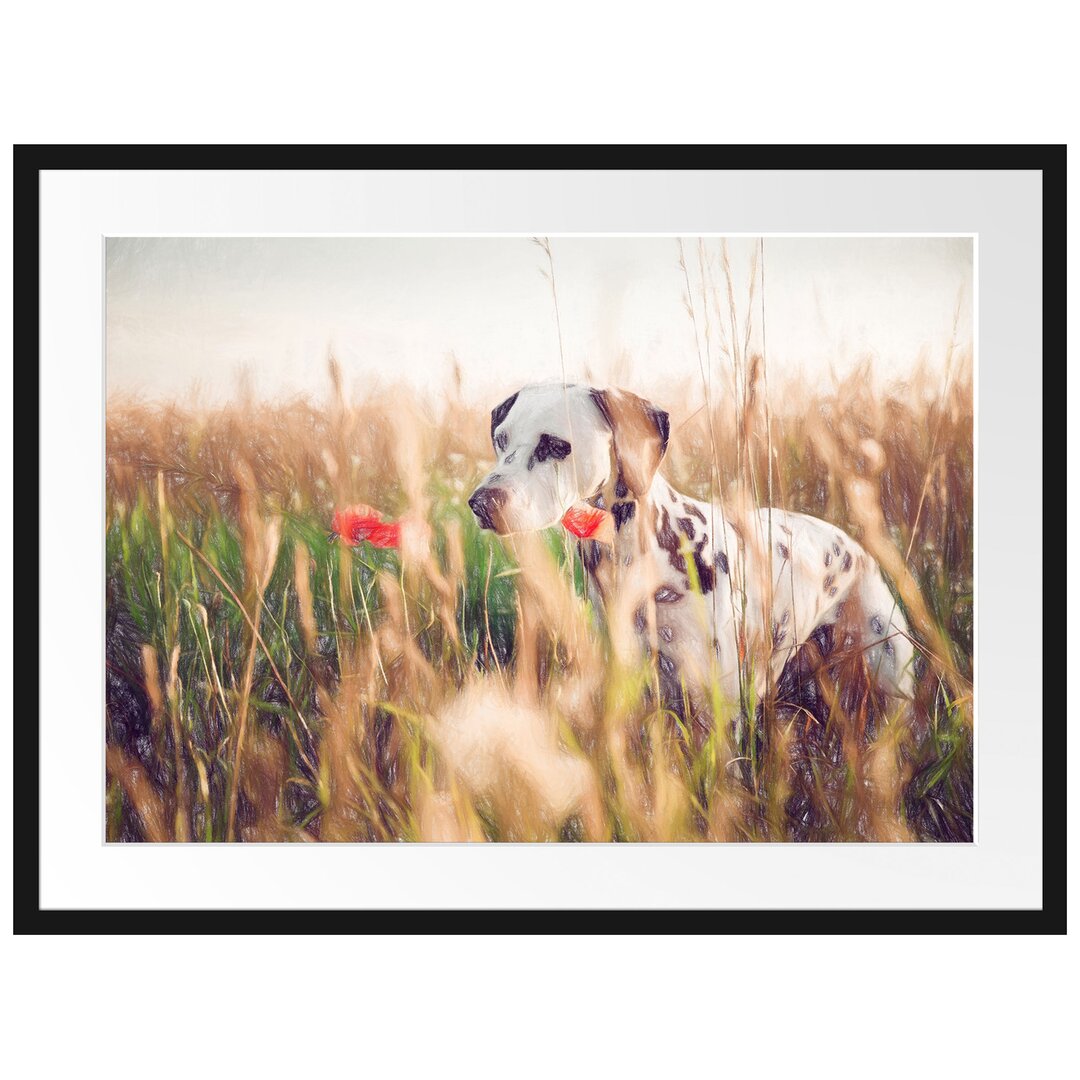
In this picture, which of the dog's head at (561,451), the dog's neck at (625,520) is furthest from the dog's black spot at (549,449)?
the dog's neck at (625,520)

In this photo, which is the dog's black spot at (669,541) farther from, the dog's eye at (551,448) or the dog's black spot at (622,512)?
the dog's eye at (551,448)

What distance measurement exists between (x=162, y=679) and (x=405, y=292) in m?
0.87

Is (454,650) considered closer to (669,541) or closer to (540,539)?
(540,539)

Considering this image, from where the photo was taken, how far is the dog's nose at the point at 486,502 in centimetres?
182

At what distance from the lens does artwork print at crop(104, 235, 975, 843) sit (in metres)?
1.83

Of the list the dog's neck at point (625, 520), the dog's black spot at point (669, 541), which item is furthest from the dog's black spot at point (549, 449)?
the dog's black spot at point (669, 541)

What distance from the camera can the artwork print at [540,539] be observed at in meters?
1.83

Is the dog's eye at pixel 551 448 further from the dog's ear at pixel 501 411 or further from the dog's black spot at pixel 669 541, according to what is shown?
the dog's black spot at pixel 669 541

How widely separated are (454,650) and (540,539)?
268mm

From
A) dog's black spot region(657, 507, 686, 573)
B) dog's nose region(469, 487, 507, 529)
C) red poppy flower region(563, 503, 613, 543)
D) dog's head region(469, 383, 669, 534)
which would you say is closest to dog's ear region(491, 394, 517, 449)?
dog's head region(469, 383, 669, 534)

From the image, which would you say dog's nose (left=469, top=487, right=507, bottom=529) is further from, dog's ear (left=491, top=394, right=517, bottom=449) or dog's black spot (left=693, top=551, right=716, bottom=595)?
dog's black spot (left=693, top=551, right=716, bottom=595)

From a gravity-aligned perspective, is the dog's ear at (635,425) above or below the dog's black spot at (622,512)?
above

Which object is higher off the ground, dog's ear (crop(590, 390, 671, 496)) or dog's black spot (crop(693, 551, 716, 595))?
dog's ear (crop(590, 390, 671, 496))
